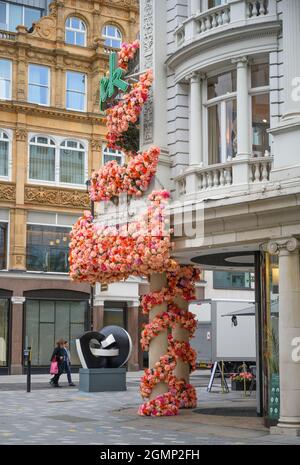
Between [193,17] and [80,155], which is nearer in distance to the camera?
[193,17]

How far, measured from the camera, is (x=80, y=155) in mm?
42406

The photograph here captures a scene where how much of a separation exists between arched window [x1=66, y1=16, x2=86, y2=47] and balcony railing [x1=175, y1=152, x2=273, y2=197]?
87.0ft

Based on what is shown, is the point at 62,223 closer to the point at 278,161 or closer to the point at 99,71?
the point at 99,71

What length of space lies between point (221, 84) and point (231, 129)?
1.08 metres

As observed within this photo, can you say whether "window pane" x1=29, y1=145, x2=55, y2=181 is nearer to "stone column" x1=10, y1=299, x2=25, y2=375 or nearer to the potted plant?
"stone column" x1=10, y1=299, x2=25, y2=375

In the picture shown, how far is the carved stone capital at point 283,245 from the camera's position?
15648 mm

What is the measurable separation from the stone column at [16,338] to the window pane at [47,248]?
2212 millimetres

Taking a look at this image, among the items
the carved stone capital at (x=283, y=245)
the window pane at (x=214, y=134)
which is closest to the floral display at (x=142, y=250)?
the window pane at (x=214, y=134)

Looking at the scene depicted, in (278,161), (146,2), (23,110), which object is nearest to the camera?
(278,161)

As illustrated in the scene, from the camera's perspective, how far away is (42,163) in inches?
1622

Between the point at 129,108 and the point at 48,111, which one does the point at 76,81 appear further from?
the point at 129,108
